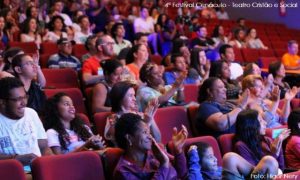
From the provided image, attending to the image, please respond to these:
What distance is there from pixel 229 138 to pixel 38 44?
10.2 ft

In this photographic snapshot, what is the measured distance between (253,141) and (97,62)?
2039 millimetres

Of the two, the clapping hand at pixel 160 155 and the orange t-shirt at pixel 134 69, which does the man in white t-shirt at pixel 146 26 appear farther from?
the clapping hand at pixel 160 155

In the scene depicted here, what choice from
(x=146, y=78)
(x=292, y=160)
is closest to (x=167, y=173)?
(x=292, y=160)

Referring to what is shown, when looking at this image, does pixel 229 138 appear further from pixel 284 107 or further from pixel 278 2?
pixel 278 2

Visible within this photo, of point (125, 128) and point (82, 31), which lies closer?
point (125, 128)

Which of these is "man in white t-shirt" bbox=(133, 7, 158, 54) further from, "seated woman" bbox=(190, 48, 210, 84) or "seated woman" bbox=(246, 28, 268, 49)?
"seated woman" bbox=(190, 48, 210, 84)

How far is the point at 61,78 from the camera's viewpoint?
448 centimetres

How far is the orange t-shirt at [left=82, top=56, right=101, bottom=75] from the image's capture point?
4.53 metres

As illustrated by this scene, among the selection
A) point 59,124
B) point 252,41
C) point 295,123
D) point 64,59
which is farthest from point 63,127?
point 252,41

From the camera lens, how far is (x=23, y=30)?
19.1 feet

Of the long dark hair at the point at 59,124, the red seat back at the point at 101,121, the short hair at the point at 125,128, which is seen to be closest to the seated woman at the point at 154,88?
the red seat back at the point at 101,121

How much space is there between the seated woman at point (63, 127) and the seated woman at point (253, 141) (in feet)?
2.57

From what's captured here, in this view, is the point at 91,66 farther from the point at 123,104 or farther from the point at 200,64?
the point at 123,104

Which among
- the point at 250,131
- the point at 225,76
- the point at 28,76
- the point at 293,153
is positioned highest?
the point at 28,76
